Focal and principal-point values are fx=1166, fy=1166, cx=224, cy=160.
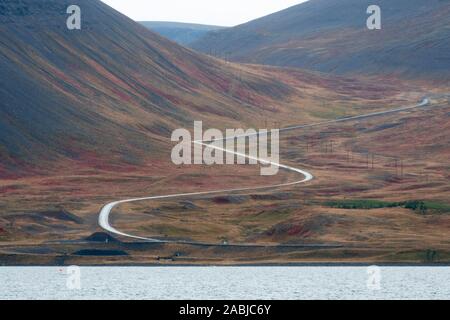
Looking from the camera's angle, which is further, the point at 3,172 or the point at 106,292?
the point at 3,172

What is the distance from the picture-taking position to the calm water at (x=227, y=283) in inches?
3396

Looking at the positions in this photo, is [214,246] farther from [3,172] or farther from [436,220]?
[3,172]

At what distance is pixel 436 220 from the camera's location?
473 feet

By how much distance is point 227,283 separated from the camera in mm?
97875

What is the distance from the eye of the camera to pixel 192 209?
160 meters

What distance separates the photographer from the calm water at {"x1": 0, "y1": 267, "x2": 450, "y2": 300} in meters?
86.2

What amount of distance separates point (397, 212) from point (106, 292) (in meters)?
66.3

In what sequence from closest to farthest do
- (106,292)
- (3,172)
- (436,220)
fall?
(106,292) < (436,220) < (3,172)
